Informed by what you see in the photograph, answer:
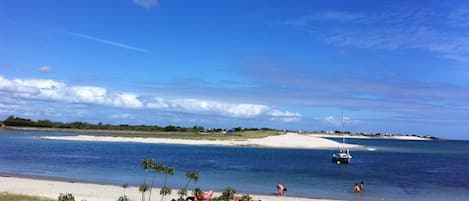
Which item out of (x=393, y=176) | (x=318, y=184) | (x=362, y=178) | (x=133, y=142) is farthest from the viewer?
(x=133, y=142)

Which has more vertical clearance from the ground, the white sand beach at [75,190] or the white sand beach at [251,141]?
the white sand beach at [251,141]

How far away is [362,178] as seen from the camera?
53188 mm

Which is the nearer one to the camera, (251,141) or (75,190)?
(75,190)

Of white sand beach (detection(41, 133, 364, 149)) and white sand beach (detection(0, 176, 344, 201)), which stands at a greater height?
white sand beach (detection(41, 133, 364, 149))

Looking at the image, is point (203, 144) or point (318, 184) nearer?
point (318, 184)

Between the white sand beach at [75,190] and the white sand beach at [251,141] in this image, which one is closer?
the white sand beach at [75,190]

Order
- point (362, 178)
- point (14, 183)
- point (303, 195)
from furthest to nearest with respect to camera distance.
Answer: point (362, 178) → point (303, 195) → point (14, 183)

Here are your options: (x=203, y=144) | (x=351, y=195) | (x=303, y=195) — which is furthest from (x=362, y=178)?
(x=203, y=144)

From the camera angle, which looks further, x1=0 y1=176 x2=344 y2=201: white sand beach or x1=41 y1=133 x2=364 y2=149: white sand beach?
x1=41 y1=133 x2=364 y2=149: white sand beach

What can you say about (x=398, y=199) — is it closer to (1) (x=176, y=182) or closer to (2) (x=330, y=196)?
(2) (x=330, y=196)

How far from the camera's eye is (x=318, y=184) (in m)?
44.0

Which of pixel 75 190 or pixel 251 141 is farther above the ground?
pixel 251 141

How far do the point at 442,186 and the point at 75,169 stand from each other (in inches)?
1367

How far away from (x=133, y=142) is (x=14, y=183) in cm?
9403
